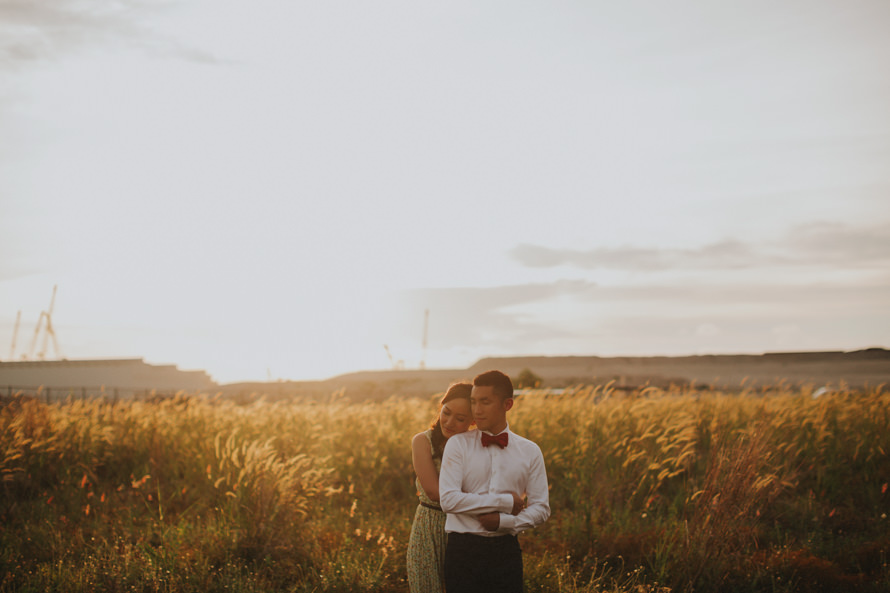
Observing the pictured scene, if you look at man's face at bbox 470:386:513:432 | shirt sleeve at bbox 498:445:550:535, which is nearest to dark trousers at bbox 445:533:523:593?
shirt sleeve at bbox 498:445:550:535

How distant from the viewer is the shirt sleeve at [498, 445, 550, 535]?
134 inches

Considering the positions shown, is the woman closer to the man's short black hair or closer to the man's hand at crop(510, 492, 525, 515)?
the man's short black hair

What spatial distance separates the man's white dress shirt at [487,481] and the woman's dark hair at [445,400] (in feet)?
0.71

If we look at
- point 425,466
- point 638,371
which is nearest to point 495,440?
point 425,466

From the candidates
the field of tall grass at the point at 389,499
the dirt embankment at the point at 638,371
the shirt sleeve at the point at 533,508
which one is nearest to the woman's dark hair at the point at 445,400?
the shirt sleeve at the point at 533,508

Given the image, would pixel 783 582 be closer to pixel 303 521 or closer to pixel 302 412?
pixel 303 521

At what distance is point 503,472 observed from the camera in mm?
3547

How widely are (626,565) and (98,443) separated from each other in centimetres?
762

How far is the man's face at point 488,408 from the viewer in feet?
11.4

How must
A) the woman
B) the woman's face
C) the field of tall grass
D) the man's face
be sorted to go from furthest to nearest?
the field of tall grass, the woman, the woman's face, the man's face

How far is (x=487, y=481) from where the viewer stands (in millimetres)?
3576

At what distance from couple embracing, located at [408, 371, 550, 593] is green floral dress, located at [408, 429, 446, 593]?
0.26 m

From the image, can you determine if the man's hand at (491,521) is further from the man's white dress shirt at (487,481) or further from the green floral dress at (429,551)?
the green floral dress at (429,551)

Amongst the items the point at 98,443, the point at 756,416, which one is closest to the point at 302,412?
the point at 98,443
